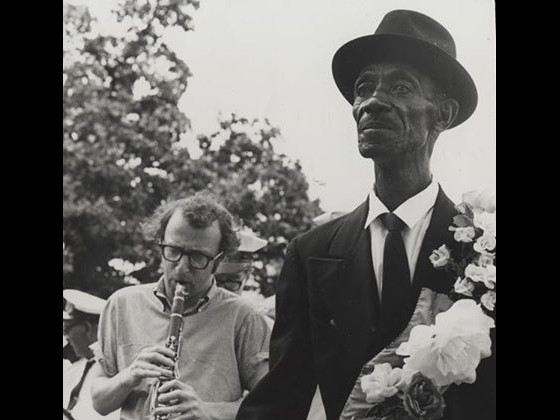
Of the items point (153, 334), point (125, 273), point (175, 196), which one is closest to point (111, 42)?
point (175, 196)

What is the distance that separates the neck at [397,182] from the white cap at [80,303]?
1.46 m

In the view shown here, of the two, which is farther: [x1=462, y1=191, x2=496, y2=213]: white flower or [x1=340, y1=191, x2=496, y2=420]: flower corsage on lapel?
[x1=462, y1=191, x2=496, y2=213]: white flower

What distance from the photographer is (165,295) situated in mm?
4812

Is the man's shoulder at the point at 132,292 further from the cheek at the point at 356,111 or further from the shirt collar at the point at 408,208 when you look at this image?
the cheek at the point at 356,111

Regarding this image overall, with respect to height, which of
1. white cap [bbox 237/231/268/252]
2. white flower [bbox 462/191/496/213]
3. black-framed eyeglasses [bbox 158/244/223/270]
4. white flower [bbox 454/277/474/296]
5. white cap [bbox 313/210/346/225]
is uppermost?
white flower [bbox 462/191/496/213]

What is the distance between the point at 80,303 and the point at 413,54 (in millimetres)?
2024

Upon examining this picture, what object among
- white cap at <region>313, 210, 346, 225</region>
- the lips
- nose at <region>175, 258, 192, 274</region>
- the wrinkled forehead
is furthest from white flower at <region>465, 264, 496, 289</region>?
nose at <region>175, 258, 192, 274</region>

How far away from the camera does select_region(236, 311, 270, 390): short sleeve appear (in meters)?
4.76

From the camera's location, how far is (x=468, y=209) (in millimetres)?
4918

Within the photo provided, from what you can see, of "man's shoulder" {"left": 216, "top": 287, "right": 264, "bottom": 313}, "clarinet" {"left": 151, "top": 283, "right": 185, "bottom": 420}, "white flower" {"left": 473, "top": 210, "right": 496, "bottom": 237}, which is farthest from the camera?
"white flower" {"left": 473, "top": 210, "right": 496, "bottom": 237}

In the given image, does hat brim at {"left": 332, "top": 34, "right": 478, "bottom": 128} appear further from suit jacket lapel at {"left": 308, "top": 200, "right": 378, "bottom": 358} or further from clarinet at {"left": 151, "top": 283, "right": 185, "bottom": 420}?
clarinet at {"left": 151, "top": 283, "right": 185, "bottom": 420}

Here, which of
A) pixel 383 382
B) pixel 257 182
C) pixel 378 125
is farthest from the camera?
pixel 257 182

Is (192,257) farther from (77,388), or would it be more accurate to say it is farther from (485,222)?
(485,222)

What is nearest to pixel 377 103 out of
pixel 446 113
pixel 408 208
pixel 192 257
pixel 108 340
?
pixel 446 113
